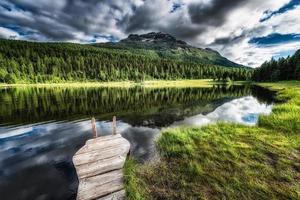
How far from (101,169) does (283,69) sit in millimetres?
107327

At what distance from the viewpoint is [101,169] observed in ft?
27.8

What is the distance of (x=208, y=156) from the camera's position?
9.76m

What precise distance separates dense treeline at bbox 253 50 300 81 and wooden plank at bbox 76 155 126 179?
3599 inches

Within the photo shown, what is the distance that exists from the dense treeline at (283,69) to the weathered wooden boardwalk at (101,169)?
90.5 meters

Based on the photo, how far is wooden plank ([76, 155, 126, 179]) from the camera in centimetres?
816

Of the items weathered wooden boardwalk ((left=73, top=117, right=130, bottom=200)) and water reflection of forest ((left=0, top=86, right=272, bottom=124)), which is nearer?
weathered wooden boardwalk ((left=73, top=117, right=130, bottom=200))

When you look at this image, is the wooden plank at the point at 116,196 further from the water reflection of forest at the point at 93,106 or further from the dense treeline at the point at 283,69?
the dense treeline at the point at 283,69

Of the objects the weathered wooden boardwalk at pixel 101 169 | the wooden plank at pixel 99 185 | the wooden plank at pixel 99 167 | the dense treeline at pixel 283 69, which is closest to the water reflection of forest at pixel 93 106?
the weathered wooden boardwalk at pixel 101 169

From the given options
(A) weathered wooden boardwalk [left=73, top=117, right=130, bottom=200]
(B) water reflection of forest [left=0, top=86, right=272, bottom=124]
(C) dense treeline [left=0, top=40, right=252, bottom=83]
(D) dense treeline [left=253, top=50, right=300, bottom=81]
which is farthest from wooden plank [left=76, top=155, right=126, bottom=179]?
(C) dense treeline [left=0, top=40, right=252, bottom=83]

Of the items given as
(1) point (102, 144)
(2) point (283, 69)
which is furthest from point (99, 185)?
(2) point (283, 69)

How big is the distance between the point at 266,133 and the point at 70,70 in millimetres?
159655

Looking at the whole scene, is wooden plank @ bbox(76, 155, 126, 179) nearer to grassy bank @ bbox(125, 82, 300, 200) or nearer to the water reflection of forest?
grassy bank @ bbox(125, 82, 300, 200)

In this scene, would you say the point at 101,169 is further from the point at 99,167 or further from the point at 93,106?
the point at 93,106

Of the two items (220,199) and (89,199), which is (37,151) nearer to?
(89,199)
